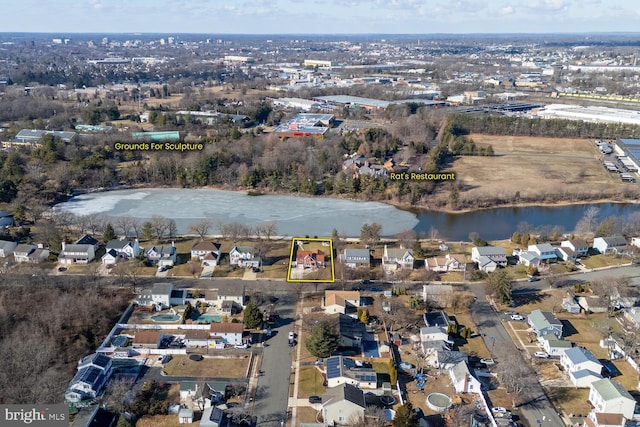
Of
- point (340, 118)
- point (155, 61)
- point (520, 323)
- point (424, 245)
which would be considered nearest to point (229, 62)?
point (155, 61)

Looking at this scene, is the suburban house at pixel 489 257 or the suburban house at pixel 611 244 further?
the suburban house at pixel 611 244

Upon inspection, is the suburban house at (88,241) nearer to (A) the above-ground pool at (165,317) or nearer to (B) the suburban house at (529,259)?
(A) the above-ground pool at (165,317)

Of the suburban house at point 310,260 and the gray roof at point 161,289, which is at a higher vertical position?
the gray roof at point 161,289

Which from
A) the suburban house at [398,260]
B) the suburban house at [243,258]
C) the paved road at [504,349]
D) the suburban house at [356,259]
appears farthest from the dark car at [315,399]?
the suburban house at [398,260]

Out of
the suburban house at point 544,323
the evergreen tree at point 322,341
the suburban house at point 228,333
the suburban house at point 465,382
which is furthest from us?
the suburban house at point 544,323

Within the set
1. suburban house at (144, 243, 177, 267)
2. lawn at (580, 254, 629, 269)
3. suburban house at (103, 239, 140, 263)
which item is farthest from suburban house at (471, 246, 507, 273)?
suburban house at (103, 239, 140, 263)

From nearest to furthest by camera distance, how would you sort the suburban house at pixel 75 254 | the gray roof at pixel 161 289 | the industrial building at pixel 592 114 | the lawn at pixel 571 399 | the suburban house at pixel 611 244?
the lawn at pixel 571 399 < the gray roof at pixel 161 289 < the suburban house at pixel 75 254 < the suburban house at pixel 611 244 < the industrial building at pixel 592 114
